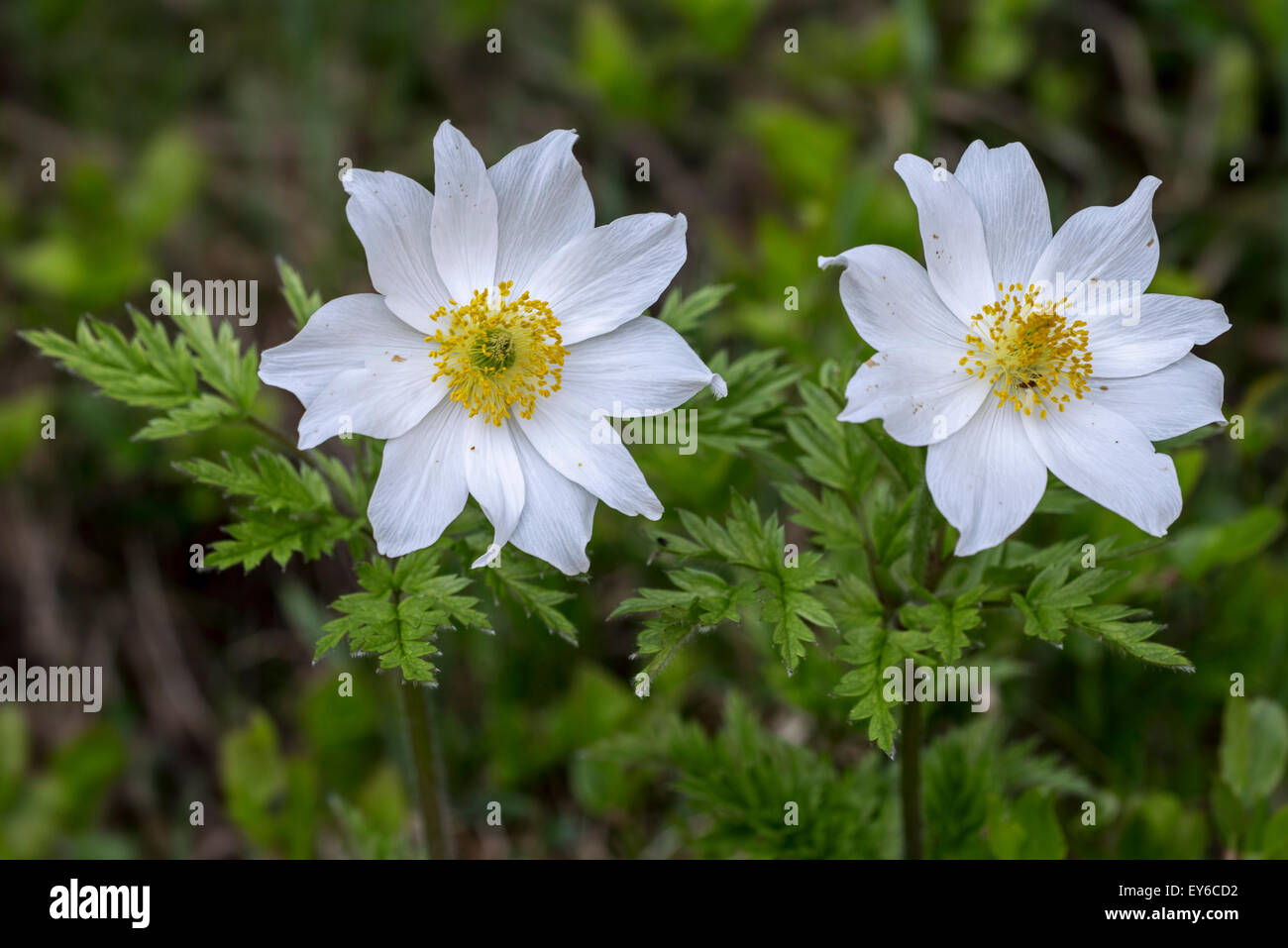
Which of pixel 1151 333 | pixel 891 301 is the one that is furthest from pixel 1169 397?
pixel 891 301

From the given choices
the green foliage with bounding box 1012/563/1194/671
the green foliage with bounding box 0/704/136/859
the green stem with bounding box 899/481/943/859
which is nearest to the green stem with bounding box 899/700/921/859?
the green stem with bounding box 899/481/943/859

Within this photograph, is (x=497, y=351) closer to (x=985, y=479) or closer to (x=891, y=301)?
(x=891, y=301)

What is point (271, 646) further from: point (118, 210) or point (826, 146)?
point (826, 146)

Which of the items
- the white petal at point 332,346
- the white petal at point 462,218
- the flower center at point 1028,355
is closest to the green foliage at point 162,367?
the white petal at point 332,346

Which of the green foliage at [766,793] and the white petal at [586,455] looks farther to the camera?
the green foliage at [766,793]

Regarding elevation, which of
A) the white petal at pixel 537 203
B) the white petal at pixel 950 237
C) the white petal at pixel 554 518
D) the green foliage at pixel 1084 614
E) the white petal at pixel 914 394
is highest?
the white petal at pixel 537 203

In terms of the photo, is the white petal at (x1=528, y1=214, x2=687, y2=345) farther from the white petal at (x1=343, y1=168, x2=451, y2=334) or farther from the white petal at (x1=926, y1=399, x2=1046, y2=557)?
the white petal at (x1=926, y1=399, x2=1046, y2=557)

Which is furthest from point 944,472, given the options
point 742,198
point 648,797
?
point 742,198

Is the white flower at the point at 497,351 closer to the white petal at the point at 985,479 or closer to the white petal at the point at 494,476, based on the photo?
the white petal at the point at 494,476
